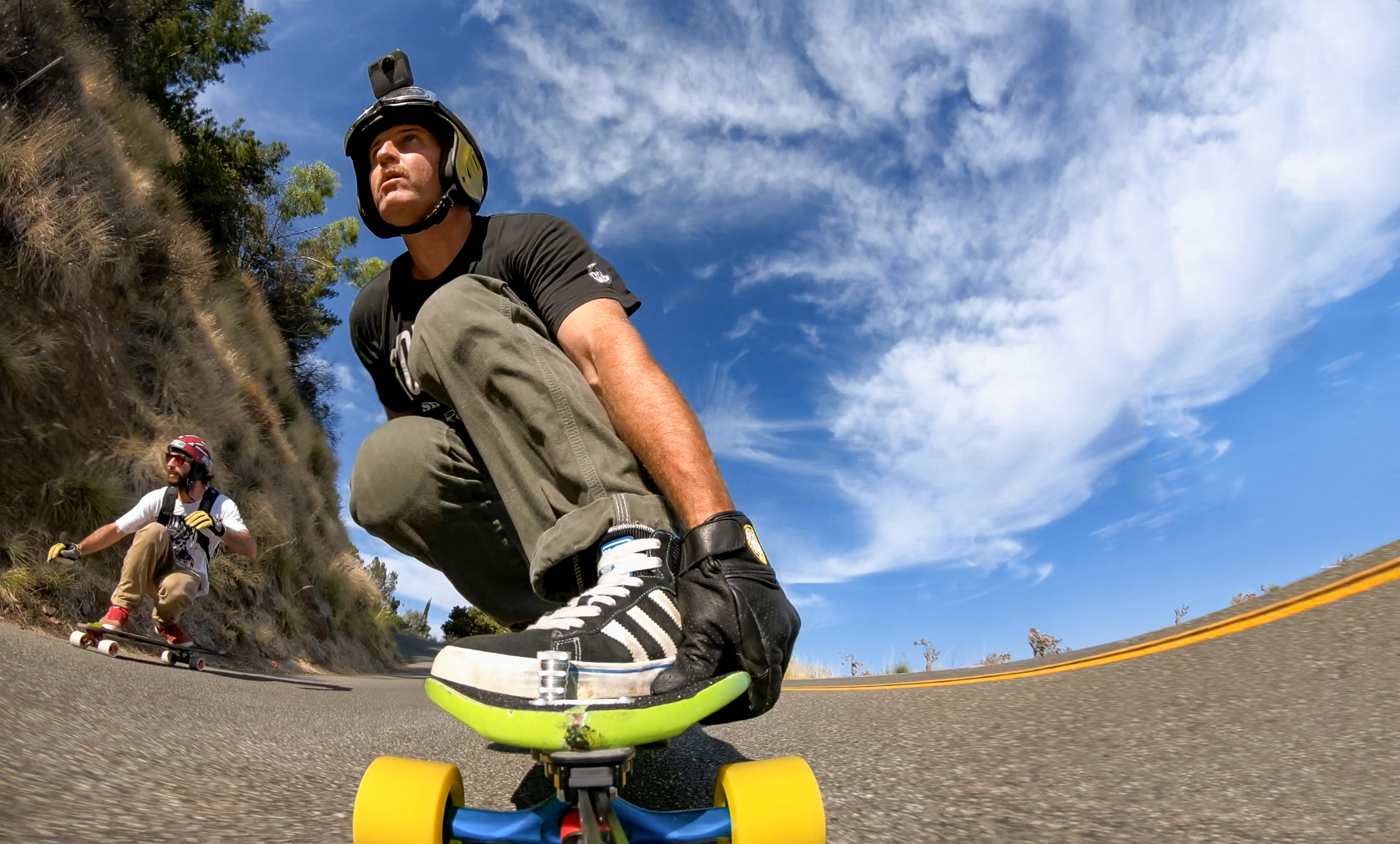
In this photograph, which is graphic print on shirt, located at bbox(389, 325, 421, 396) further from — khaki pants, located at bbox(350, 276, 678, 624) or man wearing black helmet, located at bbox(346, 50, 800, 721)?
khaki pants, located at bbox(350, 276, 678, 624)

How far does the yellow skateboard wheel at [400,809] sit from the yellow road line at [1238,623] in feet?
9.45

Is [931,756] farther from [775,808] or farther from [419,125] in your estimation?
[419,125]

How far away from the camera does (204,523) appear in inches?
215

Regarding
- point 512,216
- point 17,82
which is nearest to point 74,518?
point 17,82

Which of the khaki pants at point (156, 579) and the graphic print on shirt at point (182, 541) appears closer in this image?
the khaki pants at point (156, 579)

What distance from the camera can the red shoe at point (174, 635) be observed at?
5.25m

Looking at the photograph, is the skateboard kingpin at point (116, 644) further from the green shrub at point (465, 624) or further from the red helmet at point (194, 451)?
the green shrub at point (465, 624)

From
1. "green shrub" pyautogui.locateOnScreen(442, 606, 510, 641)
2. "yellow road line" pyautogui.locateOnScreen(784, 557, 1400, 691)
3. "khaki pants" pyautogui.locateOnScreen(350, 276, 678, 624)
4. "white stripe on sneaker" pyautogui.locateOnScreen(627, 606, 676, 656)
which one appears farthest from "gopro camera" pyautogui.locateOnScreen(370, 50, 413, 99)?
"green shrub" pyautogui.locateOnScreen(442, 606, 510, 641)

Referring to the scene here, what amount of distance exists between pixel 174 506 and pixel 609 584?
587 cm

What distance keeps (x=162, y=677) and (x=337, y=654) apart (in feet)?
23.0

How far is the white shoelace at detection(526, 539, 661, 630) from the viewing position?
950mm

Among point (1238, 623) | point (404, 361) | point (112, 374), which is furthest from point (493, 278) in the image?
point (112, 374)

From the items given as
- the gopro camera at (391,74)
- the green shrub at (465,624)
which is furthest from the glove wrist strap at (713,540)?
the green shrub at (465,624)

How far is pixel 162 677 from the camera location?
10.6ft
